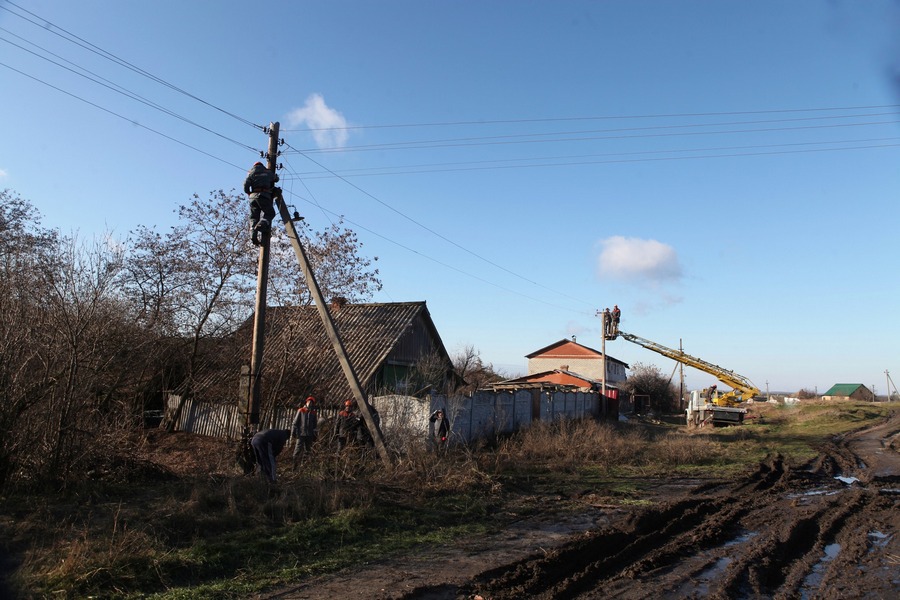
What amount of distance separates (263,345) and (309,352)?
5267 millimetres

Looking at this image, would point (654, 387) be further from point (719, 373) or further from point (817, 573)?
point (817, 573)

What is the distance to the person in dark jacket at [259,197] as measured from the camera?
11.9m

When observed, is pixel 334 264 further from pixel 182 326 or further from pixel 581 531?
pixel 581 531

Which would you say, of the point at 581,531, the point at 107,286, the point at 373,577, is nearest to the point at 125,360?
the point at 107,286

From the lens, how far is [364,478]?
11.1 meters

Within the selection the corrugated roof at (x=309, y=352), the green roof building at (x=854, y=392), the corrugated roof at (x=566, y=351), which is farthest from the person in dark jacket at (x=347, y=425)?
the green roof building at (x=854, y=392)

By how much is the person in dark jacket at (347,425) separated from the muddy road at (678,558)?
582 centimetres

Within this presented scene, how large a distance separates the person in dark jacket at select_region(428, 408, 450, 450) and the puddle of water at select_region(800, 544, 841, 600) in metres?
8.85

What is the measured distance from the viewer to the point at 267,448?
10406 mm

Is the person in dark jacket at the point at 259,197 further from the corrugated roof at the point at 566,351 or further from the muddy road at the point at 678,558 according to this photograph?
the corrugated roof at the point at 566,351

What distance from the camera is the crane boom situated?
36.4 metres

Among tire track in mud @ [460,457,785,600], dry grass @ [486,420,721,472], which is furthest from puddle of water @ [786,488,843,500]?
dry grass @ [486,420,721,472]

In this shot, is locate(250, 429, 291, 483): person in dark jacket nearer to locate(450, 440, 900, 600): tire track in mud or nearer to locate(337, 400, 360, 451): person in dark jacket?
locate(337, 400, 360, 451): person in dark jacket

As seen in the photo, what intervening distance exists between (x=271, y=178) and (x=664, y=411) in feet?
164
